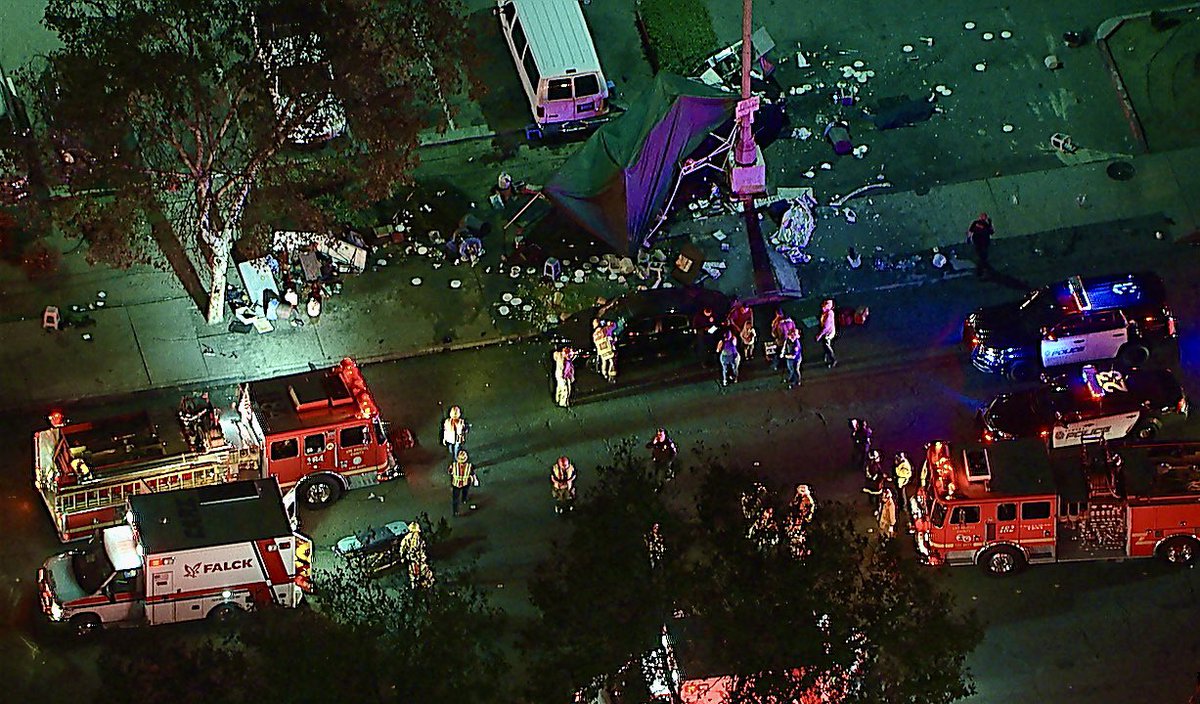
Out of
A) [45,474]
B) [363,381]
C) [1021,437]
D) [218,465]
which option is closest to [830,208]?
[1021,437]

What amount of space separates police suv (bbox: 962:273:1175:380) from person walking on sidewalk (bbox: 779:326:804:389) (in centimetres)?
367

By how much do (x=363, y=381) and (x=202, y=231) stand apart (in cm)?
491

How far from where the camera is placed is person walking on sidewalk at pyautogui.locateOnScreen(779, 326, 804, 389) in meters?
43.6

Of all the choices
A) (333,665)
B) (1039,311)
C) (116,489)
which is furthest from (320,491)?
(1039,311)

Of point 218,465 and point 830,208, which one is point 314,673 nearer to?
point 218,465

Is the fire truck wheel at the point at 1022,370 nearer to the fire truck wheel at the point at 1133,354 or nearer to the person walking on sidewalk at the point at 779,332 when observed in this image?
the fire truck wheel at the point at 1133,354

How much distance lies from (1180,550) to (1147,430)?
3191 millimetres

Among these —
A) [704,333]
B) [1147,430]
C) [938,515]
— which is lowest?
[938,515]

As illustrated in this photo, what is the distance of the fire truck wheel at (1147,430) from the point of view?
43.0 m

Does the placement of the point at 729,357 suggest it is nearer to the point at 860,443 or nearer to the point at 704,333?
the point at 704,333

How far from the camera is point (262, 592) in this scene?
4031cm

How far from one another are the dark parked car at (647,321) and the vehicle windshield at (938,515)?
6.97 m

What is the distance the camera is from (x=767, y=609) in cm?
3459

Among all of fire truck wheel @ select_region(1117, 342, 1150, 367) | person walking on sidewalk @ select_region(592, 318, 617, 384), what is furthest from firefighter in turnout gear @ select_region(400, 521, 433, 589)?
fire truck wheel @ select_region(1117, 342, 1150, 367)
